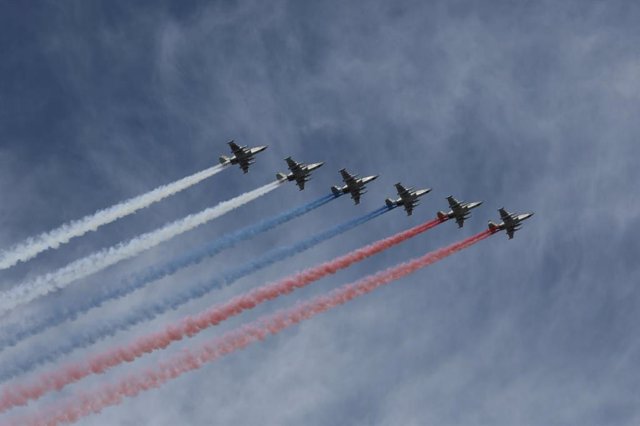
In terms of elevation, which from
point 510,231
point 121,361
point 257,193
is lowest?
point 121,361

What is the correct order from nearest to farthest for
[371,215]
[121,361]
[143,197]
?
[121,361] < [143,197] < [371,215]

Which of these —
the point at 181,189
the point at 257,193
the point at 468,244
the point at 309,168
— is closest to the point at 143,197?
the point at 181,189

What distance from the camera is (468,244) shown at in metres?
156

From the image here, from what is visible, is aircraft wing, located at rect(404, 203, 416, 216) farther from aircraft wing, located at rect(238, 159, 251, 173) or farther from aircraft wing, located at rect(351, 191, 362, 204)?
aircraft wing, located at rect(238, 159, 251, 173)

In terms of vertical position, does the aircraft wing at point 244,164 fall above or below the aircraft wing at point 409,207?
above

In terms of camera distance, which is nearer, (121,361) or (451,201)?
(121,361)

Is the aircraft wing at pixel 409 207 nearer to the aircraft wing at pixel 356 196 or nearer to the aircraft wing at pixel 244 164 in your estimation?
the aircraft wing at pixel 356 196

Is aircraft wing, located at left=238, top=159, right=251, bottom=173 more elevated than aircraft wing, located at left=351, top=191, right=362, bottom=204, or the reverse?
aircraft wing, located at left=238, top=159, right=251, bottom=173

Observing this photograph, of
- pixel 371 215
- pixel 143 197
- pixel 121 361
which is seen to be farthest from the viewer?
pixel 371 215

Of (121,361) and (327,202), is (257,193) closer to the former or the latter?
(327,202)

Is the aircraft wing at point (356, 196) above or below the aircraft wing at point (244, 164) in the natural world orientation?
below

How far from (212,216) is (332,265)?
57.9ft

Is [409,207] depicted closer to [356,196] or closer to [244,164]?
[356,196]

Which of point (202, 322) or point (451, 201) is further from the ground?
point (451, 201)
